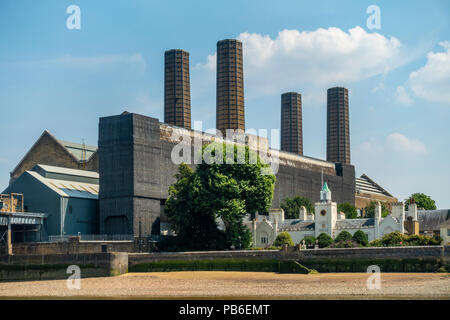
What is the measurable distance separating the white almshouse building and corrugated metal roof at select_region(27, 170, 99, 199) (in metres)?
21.8

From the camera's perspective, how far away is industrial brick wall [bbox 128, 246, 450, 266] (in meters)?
65.9

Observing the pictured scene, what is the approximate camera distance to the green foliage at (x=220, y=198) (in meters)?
84.9

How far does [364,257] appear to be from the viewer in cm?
6856

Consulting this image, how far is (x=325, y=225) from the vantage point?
10112cm

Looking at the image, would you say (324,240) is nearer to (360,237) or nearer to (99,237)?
(360,237)

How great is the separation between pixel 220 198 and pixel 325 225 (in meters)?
21.6

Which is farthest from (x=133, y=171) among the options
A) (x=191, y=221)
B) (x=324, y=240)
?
(x=324, y=240)

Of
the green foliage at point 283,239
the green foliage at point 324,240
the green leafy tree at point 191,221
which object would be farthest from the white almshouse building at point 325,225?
the green leafy tree at point 191,221

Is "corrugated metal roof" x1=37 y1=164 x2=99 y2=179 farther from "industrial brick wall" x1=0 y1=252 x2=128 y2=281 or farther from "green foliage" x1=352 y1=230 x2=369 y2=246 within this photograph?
"green foliage" x1=352 y1=230 x2=369 y2=246

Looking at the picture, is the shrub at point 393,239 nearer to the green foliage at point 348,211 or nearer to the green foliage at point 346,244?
the green foliage at point 346,244

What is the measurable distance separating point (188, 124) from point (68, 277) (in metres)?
57.8

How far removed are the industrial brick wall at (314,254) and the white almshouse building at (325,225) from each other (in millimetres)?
25735

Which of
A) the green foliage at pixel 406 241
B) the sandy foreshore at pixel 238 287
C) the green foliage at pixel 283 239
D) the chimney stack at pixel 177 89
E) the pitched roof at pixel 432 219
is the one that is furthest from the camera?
the chimney stack at pixel 177 89

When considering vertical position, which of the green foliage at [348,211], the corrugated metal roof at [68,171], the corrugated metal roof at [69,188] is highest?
the corrugated metal roof at [68,171]
